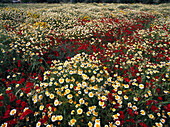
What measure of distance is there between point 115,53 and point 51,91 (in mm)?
2780

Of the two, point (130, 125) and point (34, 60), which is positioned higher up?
point (34, 60)

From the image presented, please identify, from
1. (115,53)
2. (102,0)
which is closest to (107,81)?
(115,53)

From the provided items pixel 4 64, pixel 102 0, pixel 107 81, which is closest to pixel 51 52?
pixel 4 64

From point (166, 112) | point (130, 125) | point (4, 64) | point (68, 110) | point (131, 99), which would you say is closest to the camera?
point (130, 125)

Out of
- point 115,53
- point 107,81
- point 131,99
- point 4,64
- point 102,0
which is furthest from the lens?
point 102,0

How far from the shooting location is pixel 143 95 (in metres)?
2.35

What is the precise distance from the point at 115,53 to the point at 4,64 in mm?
3602

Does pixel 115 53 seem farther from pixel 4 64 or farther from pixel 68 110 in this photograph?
pixel 4 64

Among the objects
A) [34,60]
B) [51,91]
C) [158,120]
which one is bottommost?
[158,120]

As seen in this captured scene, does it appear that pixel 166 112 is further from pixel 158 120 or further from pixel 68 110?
pixel 68 110

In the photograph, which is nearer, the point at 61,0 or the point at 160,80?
the point at 160,80

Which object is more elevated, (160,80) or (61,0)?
(61,0)

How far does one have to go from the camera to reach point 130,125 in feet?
6.24

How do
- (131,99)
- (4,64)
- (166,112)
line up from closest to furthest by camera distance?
(166,112) → (131,99) → (4,64)
